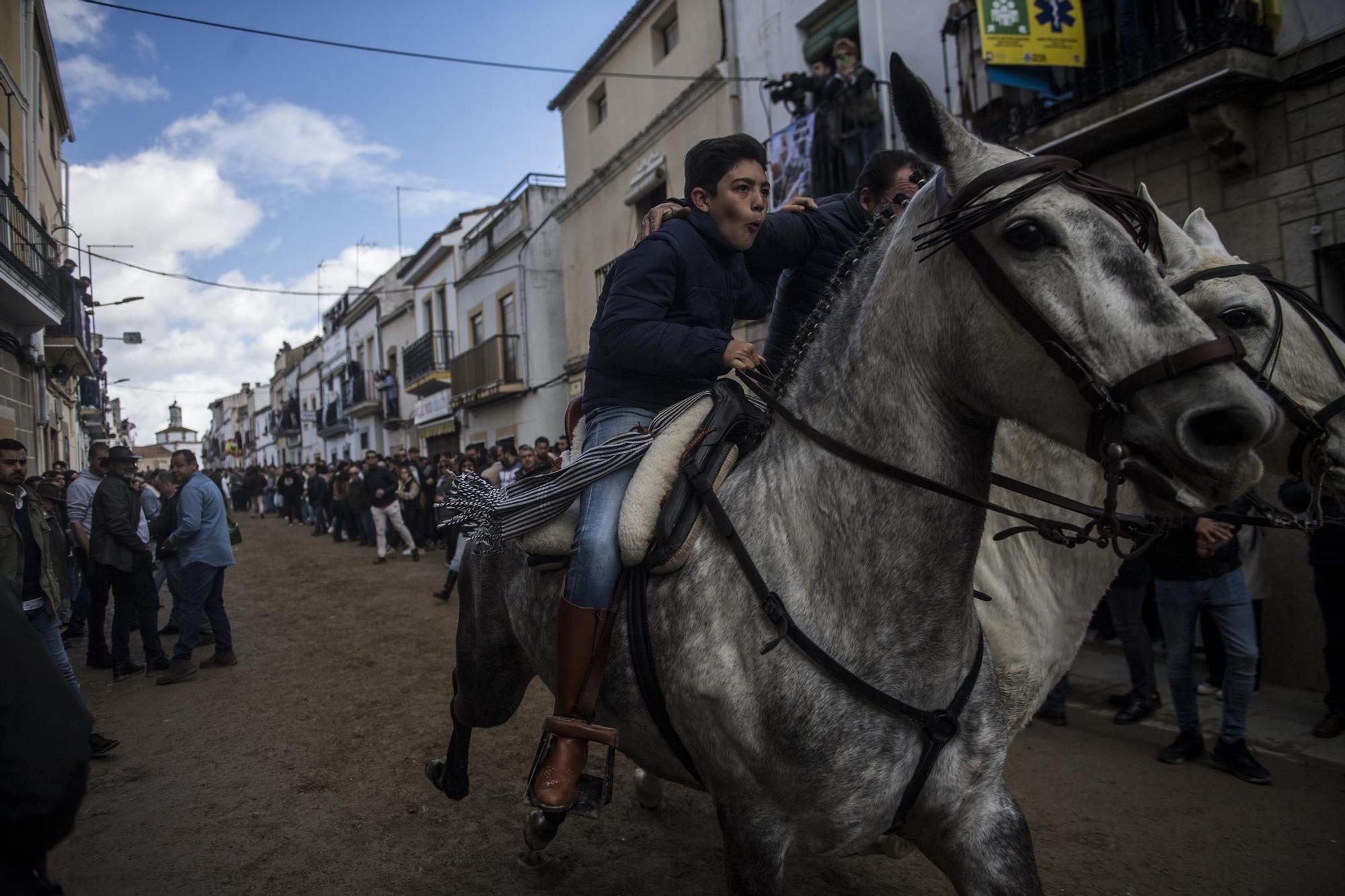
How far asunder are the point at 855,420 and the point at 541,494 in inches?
40.5

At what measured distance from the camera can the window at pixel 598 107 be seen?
16.9m

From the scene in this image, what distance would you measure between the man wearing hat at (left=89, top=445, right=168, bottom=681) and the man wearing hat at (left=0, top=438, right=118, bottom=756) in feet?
4.40

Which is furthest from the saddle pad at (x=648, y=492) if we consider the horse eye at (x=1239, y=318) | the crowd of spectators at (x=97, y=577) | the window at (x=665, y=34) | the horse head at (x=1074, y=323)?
the window at (x=665, y=34)

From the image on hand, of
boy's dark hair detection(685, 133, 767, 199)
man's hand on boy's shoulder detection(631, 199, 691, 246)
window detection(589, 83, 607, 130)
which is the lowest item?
man's hand on boy's shoulder detection(631, 199, 691, 246)

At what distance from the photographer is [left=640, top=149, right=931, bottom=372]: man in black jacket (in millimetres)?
2707

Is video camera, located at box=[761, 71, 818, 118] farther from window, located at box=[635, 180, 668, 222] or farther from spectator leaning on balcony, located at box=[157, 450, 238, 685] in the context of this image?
spectator leaning on balcony, located at box=[157, 450, 238, 685]

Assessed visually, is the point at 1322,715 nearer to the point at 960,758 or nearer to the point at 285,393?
the point at 960,758

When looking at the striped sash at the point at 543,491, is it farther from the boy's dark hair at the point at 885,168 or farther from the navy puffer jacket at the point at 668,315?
the boy's dark hair at the point at 885,168

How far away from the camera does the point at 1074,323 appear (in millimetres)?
1496

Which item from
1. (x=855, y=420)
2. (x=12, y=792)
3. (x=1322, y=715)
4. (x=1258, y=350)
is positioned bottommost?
→ (x=1322, y=715)

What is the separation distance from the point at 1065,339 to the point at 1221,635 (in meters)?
4.13

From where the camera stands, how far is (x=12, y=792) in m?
1.21

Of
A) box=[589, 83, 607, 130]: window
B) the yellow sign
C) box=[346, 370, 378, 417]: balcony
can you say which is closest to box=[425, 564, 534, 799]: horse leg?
the yellow sign

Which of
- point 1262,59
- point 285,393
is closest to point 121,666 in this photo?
point 1262,59
